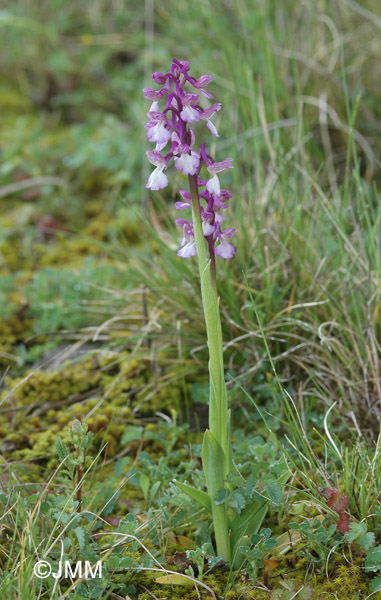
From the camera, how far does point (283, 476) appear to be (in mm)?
1438

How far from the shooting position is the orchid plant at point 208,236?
1261 millimetres

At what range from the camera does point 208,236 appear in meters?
1.36

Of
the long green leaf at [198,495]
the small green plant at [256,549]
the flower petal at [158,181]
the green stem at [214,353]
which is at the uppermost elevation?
the flower petal at [158,181]

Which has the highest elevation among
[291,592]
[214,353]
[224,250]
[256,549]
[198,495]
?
[224,250]

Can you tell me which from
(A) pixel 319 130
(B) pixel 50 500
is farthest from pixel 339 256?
(A) pixel 319 130

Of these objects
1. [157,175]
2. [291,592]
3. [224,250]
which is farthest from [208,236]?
[291,592]

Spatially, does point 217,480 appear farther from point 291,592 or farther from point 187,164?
point 187,164

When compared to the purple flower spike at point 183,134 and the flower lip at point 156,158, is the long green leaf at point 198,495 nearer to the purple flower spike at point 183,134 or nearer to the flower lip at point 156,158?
the purple flower spike at point 183,134

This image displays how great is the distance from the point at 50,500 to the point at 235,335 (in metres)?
0.84

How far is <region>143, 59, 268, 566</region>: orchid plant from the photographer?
4.14 feet

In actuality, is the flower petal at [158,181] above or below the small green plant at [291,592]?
above

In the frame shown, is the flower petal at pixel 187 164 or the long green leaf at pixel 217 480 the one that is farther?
the long green leaf at pixel 217 480

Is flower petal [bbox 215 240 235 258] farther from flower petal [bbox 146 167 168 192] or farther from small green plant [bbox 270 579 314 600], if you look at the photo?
small green plant [bbox 270 579 314 600]

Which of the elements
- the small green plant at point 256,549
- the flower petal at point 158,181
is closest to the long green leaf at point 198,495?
the small green plant at point 256,549
